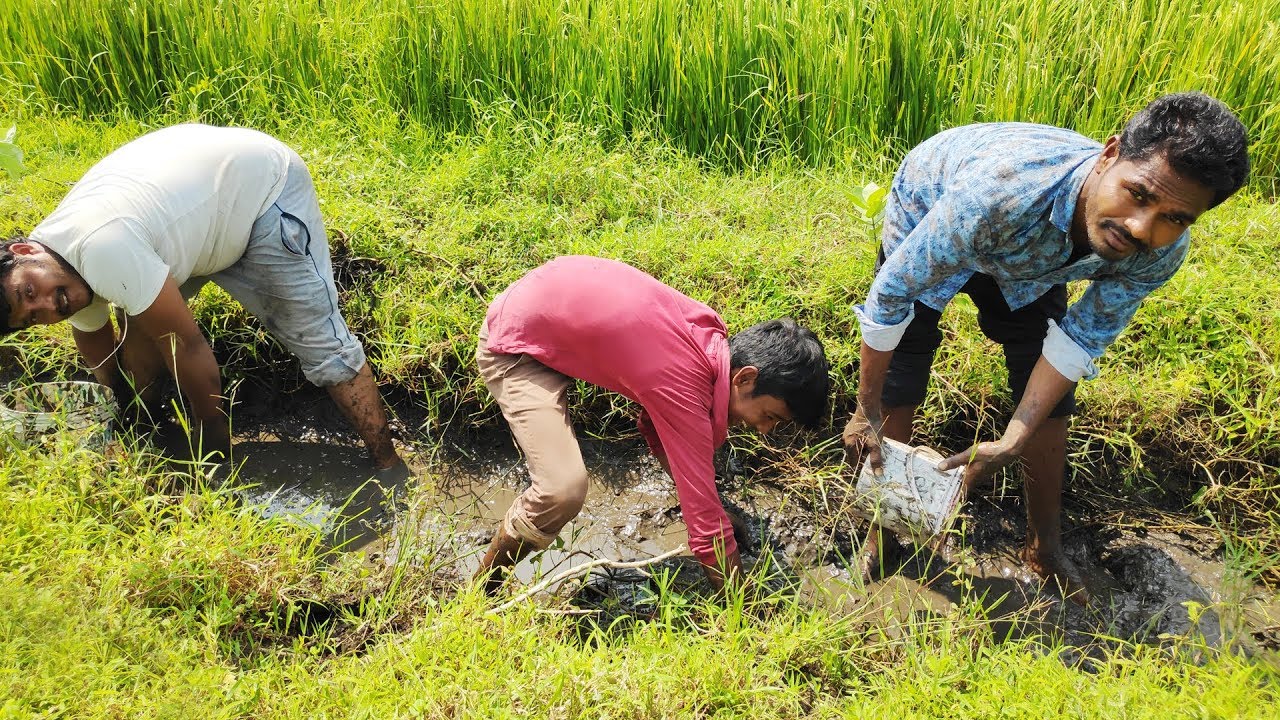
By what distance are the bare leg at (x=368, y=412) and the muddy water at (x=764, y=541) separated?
3.9 inches

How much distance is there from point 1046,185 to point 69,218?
2.44 meters

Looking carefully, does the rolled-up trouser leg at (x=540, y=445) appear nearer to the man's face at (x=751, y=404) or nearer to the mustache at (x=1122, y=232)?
the man's face at (x=751, y=404)

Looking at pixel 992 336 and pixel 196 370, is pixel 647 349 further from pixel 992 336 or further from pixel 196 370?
pixel 196 370

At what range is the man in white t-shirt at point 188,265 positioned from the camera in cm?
246

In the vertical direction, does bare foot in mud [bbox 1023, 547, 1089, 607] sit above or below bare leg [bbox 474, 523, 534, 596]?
below

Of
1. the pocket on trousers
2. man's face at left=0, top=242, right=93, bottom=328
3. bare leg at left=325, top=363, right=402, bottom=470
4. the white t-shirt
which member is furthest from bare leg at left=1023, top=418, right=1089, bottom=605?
man's face at left=0, top=242, right=93, bottom=328

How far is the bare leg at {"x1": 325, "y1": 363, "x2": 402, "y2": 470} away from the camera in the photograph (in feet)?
10.2

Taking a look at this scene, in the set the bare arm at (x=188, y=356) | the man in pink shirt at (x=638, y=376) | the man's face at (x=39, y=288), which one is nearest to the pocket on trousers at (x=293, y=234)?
the bare arm at (x=188, y=356)

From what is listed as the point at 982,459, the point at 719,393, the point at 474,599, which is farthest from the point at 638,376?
the point at 982,459

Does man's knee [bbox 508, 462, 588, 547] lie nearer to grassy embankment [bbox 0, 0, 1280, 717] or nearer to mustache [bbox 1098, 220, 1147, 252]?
grassy embankment [bbox 0, 0, 1280, 717]

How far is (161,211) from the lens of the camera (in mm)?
2592

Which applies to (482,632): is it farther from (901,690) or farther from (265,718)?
(901,690)

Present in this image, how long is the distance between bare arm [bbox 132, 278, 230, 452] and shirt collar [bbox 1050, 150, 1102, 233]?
229 cm

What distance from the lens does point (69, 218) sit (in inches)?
97.5
